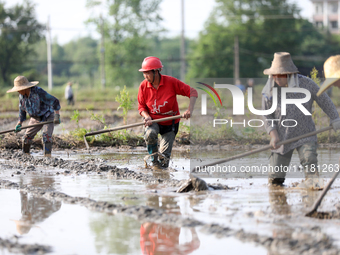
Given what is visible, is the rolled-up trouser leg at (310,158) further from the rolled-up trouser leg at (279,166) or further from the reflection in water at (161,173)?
the reflection in water at (161,173)

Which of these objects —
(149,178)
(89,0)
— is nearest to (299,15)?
(89,0)

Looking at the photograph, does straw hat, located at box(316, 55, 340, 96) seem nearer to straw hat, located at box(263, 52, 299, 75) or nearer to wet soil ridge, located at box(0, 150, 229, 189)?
straw hat, located at box(263, 52, 299, 75)

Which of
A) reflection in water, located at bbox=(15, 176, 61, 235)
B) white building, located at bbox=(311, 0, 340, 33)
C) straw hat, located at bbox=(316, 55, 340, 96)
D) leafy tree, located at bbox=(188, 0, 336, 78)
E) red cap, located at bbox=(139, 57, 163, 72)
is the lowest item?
reflection in water, located at bbox=(15, 176, 61, 235)

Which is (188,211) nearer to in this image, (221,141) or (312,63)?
(221,141)

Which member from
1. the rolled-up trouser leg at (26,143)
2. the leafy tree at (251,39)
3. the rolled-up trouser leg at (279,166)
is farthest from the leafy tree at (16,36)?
the rolled-up trouser leg at (279,166)

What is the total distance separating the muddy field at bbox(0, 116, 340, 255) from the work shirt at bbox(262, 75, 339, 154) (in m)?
0.66

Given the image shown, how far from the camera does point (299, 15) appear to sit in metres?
56.6

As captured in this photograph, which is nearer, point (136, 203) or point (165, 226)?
point (165, 226)

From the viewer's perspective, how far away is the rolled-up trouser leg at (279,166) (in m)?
6.07

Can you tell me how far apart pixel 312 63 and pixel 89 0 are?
84.7 feet

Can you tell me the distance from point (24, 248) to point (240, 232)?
1.77m

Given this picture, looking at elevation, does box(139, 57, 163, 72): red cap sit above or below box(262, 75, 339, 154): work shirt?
above

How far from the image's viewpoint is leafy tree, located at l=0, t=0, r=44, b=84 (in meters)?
50.5

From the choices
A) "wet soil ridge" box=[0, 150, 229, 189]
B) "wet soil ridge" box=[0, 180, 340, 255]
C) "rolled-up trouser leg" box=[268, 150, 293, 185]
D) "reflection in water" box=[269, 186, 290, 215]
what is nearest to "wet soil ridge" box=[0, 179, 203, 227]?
"wet soil ridge" box=[0, 180, 340, 255]
